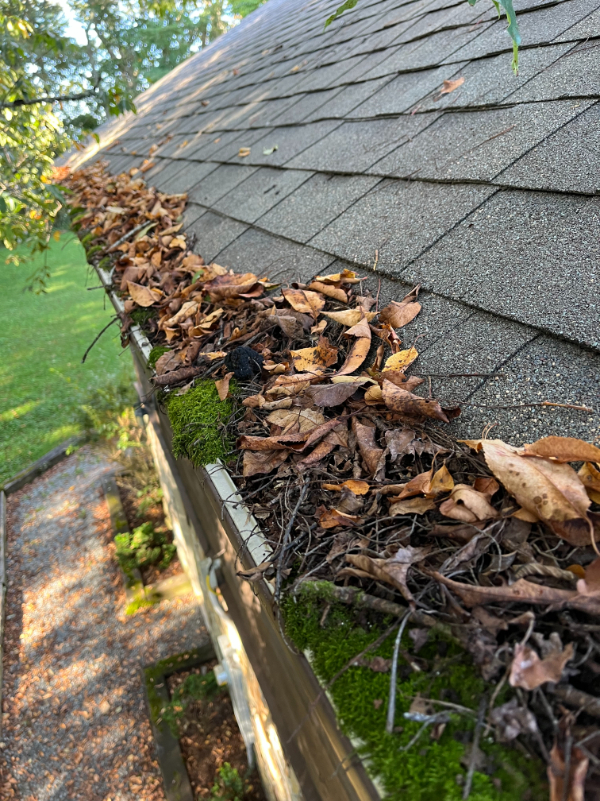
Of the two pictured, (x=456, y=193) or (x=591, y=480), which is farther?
(x=456, y=193)

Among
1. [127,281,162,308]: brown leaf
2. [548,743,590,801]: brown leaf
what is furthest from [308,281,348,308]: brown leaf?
[548,743,590,801]: brown leaf

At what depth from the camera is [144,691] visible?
16.0 feet

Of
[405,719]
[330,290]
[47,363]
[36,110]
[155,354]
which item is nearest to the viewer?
[405,719]

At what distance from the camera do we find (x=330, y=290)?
165 centimetres

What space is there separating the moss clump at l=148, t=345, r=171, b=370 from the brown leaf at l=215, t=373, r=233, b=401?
0.42 meters

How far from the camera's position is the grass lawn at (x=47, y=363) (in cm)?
982

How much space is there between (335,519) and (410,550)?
0.17 m

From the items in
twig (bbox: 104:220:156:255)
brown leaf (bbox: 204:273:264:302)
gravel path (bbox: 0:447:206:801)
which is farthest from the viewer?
gravel path (bbox: 0:447:206:801)

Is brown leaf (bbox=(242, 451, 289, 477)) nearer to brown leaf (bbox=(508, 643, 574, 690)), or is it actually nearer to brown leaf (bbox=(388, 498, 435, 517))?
brown leaf (bbox=(388, 498, 435, 517))

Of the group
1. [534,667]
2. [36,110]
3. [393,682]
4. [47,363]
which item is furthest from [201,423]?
[47,363]

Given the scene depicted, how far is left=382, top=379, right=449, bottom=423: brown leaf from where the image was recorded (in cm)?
112

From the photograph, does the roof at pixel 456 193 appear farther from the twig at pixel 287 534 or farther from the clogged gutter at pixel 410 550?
the twig at pixel 287 534

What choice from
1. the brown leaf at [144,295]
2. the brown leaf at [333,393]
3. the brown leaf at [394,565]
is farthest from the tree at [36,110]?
the brown leaf at [394,565]

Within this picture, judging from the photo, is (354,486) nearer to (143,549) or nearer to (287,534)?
(287,534)
